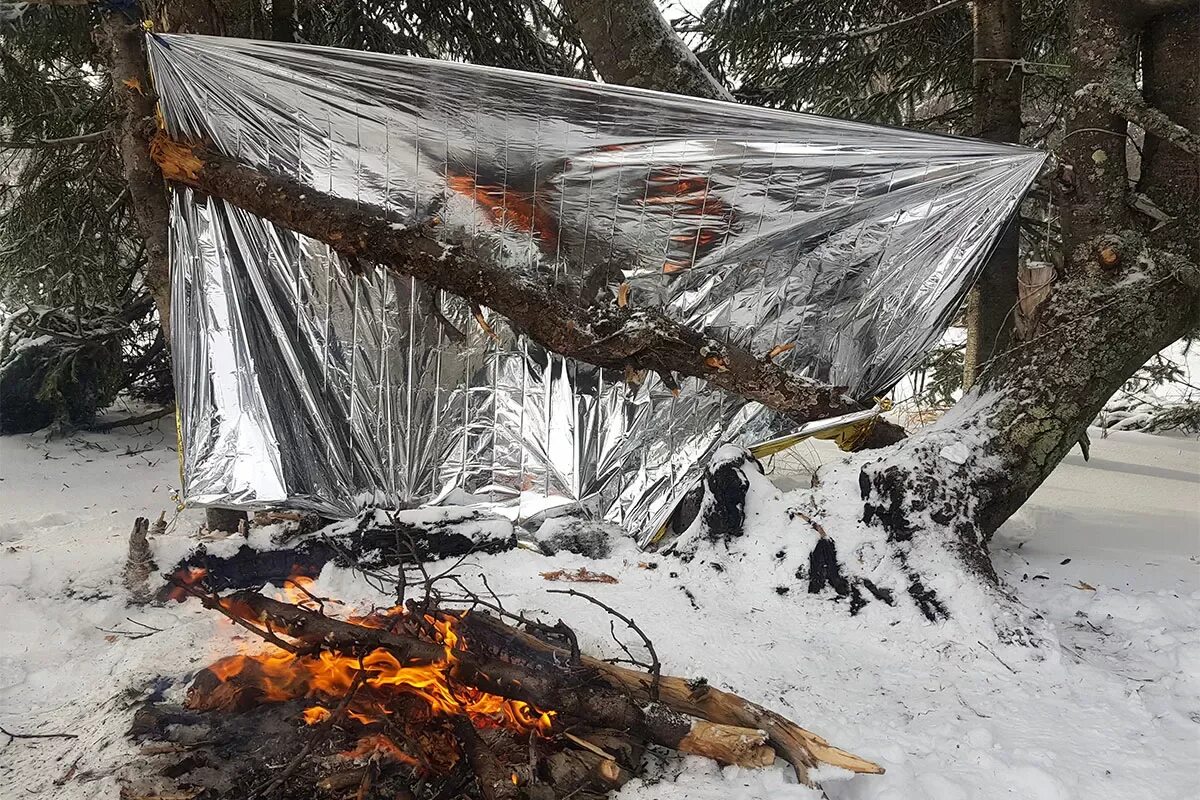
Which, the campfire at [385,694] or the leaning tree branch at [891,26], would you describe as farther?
the leaning tree branch at [891,26]

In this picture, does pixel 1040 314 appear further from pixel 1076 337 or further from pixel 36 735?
pixel 36 735

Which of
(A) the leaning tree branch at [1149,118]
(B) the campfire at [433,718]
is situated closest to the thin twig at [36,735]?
(B) the campfire at [433,718]

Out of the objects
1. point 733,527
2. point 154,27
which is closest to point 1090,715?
point 733,527

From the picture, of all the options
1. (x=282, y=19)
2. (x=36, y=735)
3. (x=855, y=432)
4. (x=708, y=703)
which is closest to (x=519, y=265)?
(x=855, y=432)

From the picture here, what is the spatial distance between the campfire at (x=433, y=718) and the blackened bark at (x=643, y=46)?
9.37 ft

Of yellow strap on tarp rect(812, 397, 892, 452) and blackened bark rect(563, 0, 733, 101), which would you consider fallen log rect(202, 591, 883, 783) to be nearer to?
yellow strap on tarp rect(812, 397, 892, 452)

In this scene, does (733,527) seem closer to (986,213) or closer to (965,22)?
(986,213)

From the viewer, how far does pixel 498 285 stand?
10.4 ft

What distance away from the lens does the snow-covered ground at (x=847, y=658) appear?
1890mm

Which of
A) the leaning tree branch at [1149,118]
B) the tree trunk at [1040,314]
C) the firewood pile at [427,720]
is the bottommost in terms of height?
the firewood pile at [427,720]

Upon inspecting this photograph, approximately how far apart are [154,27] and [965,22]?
4.52 m

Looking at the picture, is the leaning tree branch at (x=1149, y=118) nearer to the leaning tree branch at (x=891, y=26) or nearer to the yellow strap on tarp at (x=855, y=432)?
the leaning tree branch at (x=891, y=26)

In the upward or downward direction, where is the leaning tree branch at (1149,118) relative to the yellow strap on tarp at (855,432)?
upward

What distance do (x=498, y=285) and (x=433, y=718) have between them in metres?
1.80
